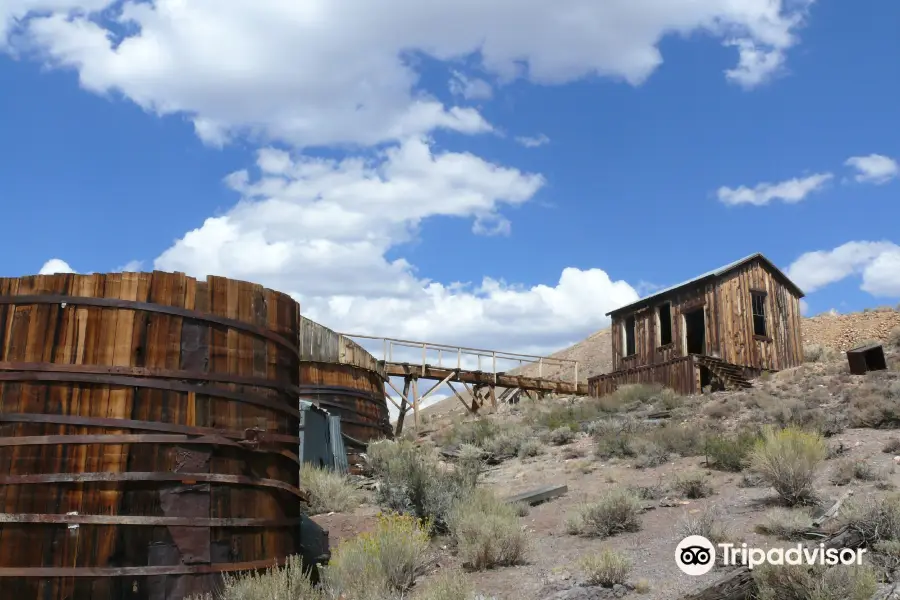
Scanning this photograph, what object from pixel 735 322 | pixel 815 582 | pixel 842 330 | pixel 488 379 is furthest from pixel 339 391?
pixel 842 330

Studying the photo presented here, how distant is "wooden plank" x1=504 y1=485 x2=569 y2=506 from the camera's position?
38.4ft

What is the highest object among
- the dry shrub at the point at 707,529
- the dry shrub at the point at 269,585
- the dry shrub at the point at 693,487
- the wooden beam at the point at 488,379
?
the wooden beam at the point at 488,379

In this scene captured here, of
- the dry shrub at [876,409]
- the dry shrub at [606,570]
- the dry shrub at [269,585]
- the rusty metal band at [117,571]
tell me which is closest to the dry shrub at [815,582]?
the dry shrub at [606,570]

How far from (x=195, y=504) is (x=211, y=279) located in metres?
1.85

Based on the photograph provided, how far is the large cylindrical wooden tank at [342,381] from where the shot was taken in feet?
56.9

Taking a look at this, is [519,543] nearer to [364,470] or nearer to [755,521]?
[755,521]

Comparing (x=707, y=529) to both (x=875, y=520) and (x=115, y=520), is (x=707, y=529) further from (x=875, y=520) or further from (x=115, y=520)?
(x=115, y=520)

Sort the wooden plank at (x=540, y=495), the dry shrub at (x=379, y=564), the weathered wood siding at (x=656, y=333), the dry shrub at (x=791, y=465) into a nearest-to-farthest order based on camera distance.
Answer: the dry shrub at (x=379, y=564) < the dry shrub at (x=791, y=465) < the wooden plank at (x=540, y=495) < the weathered wood siding at (x=656, y=333)

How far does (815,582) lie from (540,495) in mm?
6369

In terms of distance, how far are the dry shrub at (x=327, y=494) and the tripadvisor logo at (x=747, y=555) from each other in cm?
547

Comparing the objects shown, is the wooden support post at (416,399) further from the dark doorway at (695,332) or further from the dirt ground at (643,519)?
the dirt ground at (643,519)

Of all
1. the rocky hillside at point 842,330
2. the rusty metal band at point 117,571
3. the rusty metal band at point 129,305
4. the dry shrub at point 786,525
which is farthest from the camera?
the rocky hillside at point 842,330

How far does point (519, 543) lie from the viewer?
27.5ft

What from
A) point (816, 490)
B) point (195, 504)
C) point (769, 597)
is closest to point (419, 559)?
point (195, 504)
